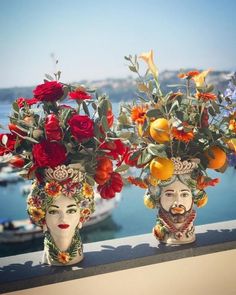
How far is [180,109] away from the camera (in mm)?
940

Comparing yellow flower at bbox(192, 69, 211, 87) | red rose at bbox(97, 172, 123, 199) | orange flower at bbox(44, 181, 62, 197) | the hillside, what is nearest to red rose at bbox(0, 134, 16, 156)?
orange flower at bbox(44, 181, 62, 197)

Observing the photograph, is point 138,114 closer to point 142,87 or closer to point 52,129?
point 142,87

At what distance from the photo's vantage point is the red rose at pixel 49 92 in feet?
2.75

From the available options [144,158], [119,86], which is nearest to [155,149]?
[144,158]

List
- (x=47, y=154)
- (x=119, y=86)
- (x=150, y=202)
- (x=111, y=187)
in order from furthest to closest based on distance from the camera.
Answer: (x=119, y=86) < (x=150, y=202) < (x=111, y=187) < (x=47, y=154)

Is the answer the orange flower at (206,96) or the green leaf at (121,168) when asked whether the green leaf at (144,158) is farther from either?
the orange flower at (206,96)

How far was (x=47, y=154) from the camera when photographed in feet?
2.62

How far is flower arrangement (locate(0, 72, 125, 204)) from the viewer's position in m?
0.82

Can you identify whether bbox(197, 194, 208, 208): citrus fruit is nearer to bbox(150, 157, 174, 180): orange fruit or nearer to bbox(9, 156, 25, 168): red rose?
bbox(150, 157, 174, 180): orange fruit

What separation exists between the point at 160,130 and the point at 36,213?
31cm

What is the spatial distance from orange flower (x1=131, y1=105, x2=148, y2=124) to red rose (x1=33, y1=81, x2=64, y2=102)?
0.18 metres

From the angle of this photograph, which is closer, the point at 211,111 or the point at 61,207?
the point at 61,207

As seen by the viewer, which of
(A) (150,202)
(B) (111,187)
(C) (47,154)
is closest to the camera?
(C) (47,154)

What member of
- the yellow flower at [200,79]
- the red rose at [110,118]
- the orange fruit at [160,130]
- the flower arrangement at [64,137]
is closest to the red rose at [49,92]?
the flower arrangement at [64,137]
